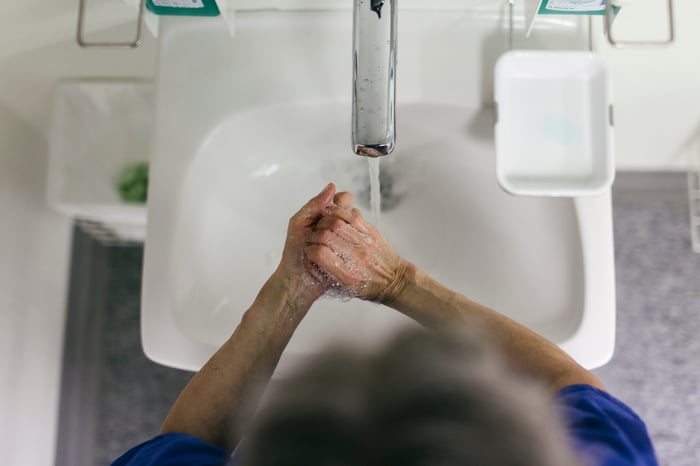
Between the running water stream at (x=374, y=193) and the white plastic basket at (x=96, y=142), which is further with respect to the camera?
the white plastic basket at (x=96, y=142)

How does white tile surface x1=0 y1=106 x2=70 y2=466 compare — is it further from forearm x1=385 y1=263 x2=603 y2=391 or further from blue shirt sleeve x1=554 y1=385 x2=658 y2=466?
blue shirt sleeve x1=554 y1=385 x2=658 y2=466

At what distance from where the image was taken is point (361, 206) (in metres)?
0.86

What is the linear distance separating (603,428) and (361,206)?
0.44 m

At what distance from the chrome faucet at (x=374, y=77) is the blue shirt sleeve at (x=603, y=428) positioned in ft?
1.10

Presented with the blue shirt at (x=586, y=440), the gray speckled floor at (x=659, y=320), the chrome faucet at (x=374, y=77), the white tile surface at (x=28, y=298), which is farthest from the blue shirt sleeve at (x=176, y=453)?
the gray speckled floor at (x=659, y=320)

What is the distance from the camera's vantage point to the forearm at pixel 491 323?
2.10 feet

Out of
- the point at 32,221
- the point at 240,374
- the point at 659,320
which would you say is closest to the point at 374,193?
the point at 240,374

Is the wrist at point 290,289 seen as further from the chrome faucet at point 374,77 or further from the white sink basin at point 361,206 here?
the chrome faucet at point 374,77

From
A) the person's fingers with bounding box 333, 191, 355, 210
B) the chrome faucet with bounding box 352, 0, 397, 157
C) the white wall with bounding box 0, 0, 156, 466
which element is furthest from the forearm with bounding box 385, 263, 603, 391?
the white wall with bounding box 0, 0, 156, 466

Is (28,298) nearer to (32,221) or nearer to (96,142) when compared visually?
(32,221)

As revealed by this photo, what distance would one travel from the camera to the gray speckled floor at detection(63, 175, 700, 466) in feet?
4.29

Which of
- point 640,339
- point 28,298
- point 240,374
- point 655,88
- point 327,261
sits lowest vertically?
point 640,339

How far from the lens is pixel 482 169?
0.82m

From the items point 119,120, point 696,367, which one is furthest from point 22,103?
point 696,367
